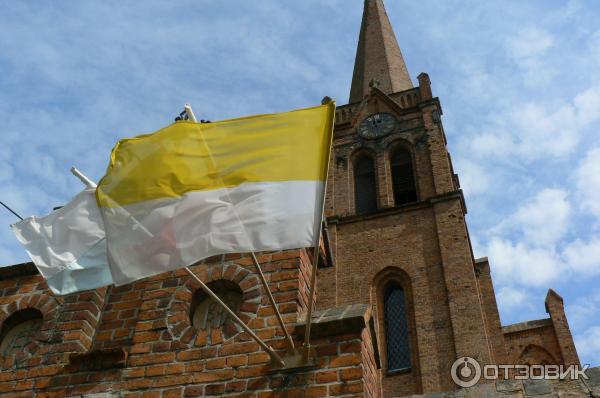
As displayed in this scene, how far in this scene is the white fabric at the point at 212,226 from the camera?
4469 millimetres

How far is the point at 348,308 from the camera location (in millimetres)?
5188

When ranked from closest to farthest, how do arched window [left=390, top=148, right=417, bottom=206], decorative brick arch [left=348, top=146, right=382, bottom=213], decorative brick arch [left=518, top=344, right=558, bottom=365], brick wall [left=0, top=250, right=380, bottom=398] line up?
brick wall [left=0, top=250, right=380, bottom=398]
decorative brick arch [left=518, top=344, right=558, bottom=365]
decorative brick arch [left=348, top=146, right=382, bottom=213]
arched window [left=390, top=148, right=417, bottom=206]

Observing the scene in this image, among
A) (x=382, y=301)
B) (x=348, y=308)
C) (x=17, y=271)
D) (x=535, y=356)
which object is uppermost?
(x=382, y=301)

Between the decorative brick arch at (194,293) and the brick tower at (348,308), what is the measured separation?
0.01 meters

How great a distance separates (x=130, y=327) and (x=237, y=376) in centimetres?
139

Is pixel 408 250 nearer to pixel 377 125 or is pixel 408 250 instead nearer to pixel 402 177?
pixel 402 177

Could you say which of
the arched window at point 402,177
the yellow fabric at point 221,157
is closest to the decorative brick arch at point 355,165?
the arched window at point 402,177

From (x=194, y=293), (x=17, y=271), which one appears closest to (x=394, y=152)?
(x=17, y=271)

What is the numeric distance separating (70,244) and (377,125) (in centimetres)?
1924

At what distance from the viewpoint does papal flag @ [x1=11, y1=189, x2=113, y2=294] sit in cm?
523

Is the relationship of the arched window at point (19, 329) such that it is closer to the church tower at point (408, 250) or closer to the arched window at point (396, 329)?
the church tower at point (408, 250)

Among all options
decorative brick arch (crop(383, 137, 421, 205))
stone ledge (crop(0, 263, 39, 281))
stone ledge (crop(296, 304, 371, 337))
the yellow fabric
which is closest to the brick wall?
stone ledge (crop(296, 304, 371, 337))

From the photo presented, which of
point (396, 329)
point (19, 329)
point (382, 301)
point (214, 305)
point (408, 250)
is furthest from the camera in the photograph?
point (408, 250)

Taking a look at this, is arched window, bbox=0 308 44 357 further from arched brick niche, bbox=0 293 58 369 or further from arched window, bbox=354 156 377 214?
arched window, bbox=354 156 377 214
